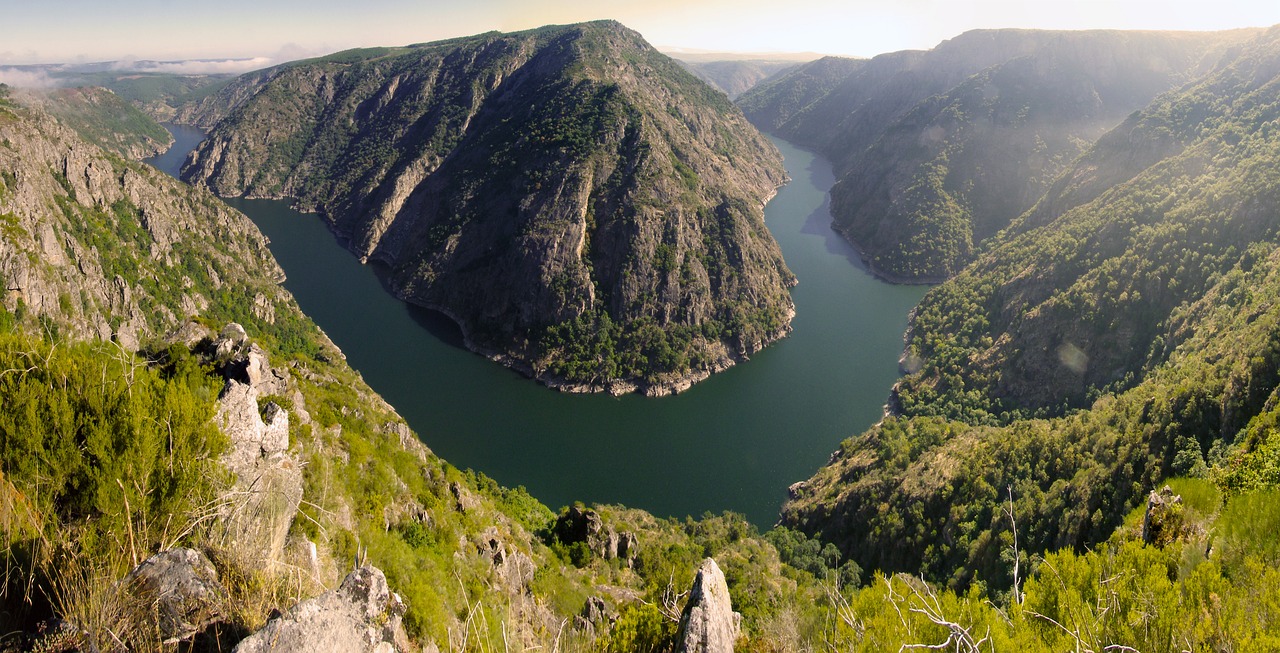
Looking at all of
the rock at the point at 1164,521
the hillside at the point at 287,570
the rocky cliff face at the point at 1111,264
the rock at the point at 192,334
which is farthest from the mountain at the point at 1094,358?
the rock at the point at 192,334

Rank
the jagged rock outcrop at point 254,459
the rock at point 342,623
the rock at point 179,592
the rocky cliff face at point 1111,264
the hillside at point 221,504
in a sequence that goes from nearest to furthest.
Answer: the rock at point 342,623 → the rock at point 179,592 → the hillside at point 221,504 → the jagged rock outcrop at point 254,459 → the rocky cliff face at point 1111,264

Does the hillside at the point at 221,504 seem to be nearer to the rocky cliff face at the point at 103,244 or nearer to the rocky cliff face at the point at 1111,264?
the rocky cliff face at the point at 103,244

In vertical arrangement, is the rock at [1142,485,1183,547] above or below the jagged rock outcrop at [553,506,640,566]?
above

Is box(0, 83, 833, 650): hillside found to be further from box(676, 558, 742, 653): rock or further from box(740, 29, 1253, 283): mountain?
box(740, 29, 1253, 283): mountain

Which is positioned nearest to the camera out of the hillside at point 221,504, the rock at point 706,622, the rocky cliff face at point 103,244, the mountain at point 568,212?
the hillside at point 221,504

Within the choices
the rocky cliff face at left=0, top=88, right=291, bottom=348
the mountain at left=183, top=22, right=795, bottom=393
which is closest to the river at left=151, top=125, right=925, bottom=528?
the mountain at left=183, top=22, right=795, bottom=393

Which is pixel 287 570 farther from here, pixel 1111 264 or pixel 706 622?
pixel 1111 264

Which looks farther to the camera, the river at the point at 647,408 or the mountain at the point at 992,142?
the mountain at the point at 992,142
